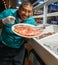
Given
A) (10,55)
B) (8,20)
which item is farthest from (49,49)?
(10,55)

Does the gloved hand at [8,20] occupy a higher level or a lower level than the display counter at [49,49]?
higher

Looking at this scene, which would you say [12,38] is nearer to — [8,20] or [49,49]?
[8,20]

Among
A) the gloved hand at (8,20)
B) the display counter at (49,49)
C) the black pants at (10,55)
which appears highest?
the gloved hand at (8,20)

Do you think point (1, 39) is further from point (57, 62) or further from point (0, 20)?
point (57, 62)

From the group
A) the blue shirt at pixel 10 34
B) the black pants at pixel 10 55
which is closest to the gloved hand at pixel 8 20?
the blue shirt at pixel 10 34

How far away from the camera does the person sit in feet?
6.60

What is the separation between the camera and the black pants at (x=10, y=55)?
2266 mm

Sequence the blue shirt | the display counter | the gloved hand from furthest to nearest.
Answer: the blue shirt, the gloved hand, the display counter

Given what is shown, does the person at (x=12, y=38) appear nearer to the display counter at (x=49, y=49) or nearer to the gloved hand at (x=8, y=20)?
the gloved hand at (x=8, y=20)

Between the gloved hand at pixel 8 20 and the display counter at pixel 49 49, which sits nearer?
the display counter at pixel 49 49

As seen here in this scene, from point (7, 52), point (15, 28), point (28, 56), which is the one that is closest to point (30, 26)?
point (15, 28)

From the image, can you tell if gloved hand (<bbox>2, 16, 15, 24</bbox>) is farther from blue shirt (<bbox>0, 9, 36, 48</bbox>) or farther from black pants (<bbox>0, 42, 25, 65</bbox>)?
black pants (<bbox>0, 42, 25, 65</bbox>)

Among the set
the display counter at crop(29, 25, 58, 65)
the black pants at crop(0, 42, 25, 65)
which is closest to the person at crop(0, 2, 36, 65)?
the black pants at crop(0, 42, 25, 65)

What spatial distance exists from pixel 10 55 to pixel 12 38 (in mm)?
246
